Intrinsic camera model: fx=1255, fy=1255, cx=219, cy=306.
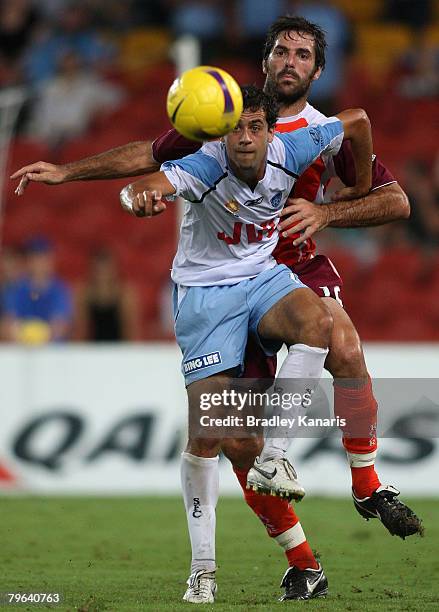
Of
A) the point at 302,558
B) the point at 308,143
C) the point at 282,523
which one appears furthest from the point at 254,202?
the point at 302,558

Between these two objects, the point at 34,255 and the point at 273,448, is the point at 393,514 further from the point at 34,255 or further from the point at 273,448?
the point at 34,255

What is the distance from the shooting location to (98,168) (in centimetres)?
693

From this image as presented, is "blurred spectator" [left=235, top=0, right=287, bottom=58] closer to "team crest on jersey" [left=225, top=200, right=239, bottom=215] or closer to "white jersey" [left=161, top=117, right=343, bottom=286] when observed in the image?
"white jersey" [left=161, top=117, right=343, bottom=286]

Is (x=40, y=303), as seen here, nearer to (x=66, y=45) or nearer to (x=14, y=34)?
(x=66, y=45)

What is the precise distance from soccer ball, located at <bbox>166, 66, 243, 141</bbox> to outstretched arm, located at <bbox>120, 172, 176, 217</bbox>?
0.28m

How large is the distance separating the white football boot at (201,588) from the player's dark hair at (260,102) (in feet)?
7.82

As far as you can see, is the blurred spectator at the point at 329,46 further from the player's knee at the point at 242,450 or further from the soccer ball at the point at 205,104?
the soccer ball at the point at 205,104

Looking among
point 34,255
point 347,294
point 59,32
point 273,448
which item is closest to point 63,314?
point 34,255

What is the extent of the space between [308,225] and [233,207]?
419 mm

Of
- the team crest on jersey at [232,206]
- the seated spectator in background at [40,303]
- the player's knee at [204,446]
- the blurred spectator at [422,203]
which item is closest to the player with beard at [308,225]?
the player's knee at [204,446]

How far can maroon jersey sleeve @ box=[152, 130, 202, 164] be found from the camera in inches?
279

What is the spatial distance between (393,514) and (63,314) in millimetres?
7375

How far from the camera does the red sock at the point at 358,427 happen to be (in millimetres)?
6984

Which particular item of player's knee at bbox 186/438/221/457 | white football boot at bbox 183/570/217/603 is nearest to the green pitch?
white football boot at bbox 183/570/217/603
